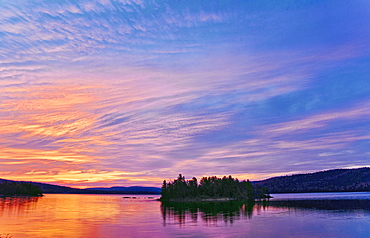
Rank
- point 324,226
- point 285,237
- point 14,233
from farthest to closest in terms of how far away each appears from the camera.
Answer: point 324,226 → point 14,233 → point 285,237

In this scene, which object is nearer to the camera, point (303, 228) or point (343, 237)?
point (343, 237)

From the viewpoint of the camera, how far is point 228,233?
69312 mm

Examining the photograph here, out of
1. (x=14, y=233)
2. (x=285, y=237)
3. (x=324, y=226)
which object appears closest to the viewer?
(x=285, y=237)

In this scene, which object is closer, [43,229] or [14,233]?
[14,233]

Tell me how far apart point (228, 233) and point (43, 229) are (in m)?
41.3

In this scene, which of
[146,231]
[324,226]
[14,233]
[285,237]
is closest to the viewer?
[285,237]

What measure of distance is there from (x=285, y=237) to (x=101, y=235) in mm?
35913

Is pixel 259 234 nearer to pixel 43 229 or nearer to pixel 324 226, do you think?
pixel 324 226

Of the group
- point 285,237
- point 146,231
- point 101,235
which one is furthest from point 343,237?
point 101,235

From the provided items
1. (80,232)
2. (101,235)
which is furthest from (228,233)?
(80,232)

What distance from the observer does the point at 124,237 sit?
66.5 m

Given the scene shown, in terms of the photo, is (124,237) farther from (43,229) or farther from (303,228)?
(303,228)

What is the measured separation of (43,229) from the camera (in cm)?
7731

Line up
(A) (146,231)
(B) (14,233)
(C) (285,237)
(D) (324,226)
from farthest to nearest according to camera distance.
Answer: (D) (324,226) → (A) (146,231) → (B) (14,233) → (C) (285,237)
